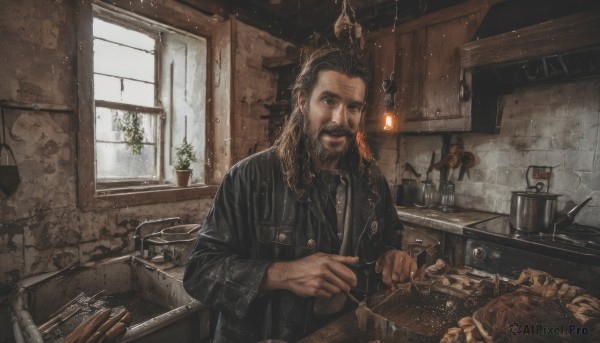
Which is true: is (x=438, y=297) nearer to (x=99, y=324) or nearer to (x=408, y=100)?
(x=99, y=324)

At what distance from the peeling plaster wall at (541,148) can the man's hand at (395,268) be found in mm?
2817

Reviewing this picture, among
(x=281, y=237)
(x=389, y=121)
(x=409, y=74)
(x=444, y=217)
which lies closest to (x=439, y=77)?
(x=409, y=74)

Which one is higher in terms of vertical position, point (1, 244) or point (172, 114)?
point (172, 114)

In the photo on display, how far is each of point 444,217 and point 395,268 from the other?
7.21 feet

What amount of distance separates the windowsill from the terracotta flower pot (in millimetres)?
77

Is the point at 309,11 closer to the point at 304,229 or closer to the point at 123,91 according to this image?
the point at 123,91

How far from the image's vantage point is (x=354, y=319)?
1249 mm

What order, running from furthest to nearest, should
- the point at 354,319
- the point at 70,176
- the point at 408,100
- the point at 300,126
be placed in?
the point at 408,100, the point at 70,176, the point at 300,126, the point at 354,319

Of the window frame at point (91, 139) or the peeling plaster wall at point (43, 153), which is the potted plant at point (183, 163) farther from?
the peeling plaster wall at point (43, 153)

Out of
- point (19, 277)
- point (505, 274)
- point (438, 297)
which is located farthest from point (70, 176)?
point (505, 274)

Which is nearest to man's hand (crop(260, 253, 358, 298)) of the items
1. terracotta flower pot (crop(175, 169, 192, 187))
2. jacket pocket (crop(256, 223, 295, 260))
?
jacket pocket (crop(256, 223, 295, 260))

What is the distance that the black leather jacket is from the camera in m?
1.33

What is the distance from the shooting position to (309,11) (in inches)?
177

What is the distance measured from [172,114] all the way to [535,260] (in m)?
4.46
